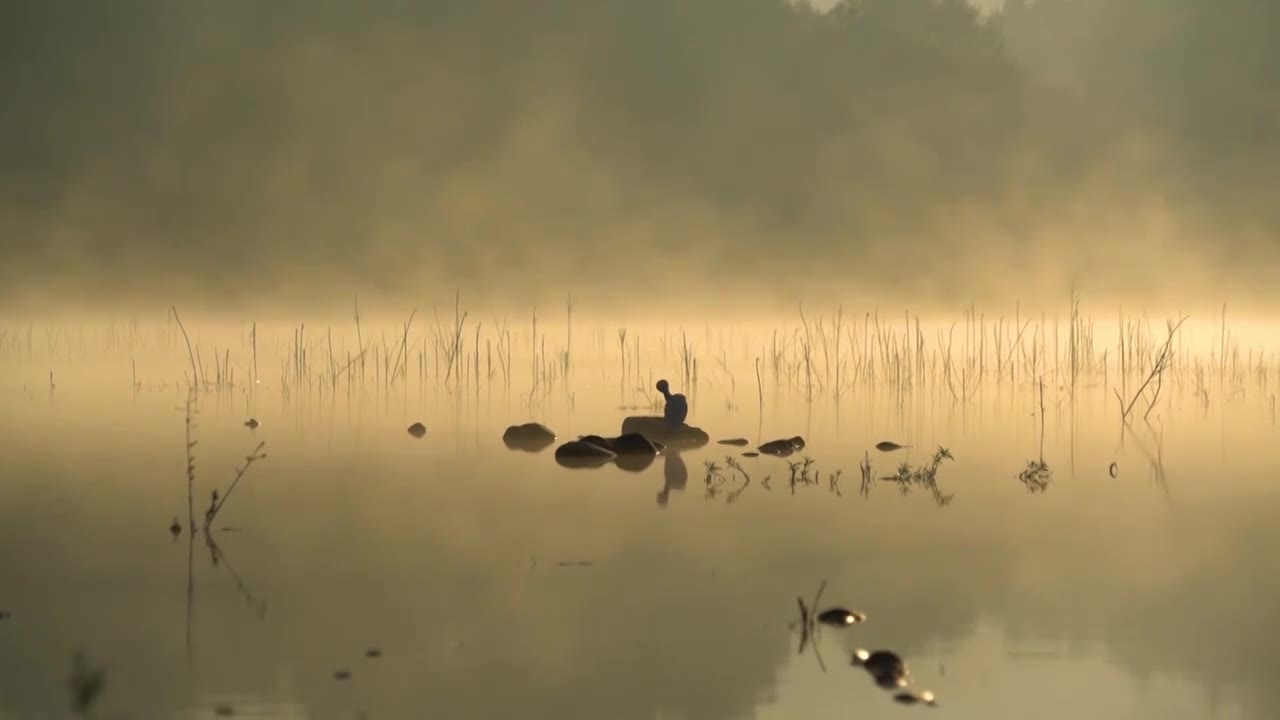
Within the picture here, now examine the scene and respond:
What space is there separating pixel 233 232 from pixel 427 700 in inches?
1570

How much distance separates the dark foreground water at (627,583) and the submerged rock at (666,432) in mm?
524

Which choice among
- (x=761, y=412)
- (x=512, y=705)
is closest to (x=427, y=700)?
(x=512, y=705)

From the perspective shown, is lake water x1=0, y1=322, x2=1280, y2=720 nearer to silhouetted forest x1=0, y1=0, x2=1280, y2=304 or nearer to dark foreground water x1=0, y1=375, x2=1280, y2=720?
dark foreground water x1=0, y1=375, x2=1280, y2=720

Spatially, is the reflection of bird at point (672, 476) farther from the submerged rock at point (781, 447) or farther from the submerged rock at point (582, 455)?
the submerged rock at point (781, 447)

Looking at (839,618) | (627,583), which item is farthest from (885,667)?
(627,583)

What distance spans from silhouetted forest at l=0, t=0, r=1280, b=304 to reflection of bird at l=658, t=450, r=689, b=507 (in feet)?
105

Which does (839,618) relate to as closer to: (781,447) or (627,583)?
(627,583)

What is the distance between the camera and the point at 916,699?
4.04m

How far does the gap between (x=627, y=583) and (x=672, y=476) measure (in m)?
3.10

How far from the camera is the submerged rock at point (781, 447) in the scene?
9617mm

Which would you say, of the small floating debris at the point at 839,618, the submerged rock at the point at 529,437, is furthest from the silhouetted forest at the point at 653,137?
the small floating debris at the point at 839,618

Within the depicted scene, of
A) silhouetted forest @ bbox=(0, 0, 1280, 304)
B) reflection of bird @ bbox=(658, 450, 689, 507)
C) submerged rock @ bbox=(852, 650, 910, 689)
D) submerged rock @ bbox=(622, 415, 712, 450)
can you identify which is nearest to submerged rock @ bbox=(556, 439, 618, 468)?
reflection of bird @ bbox=(658, 450, 689, 507)

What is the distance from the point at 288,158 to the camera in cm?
4409

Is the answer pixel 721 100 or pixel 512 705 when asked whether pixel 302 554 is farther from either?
pixel 721 100
